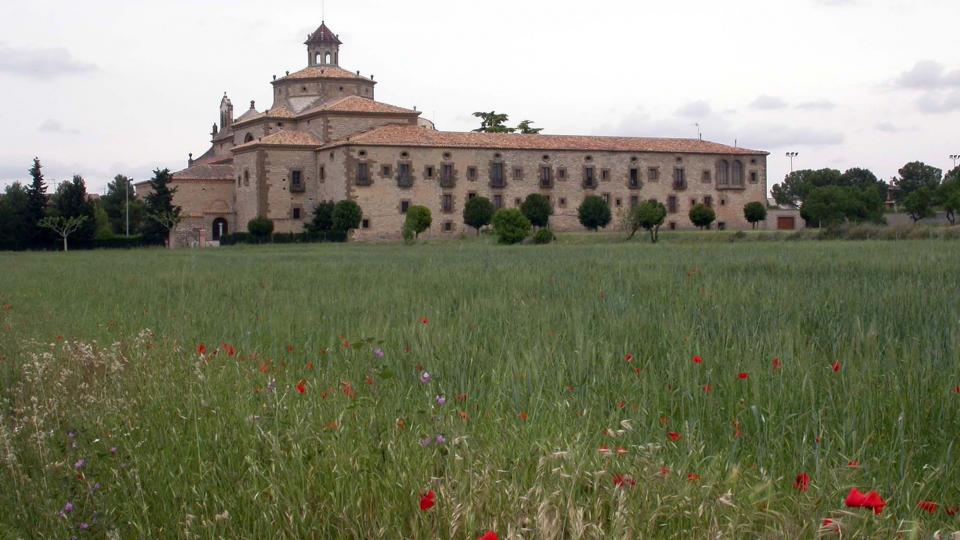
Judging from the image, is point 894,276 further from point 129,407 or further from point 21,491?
point 21,491

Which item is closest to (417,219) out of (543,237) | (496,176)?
(496,176)

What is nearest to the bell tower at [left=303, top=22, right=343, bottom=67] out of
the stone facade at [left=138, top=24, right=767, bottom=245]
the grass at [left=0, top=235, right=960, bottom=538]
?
the stone facade at [left=138, top=24, right=767, bottom=245]

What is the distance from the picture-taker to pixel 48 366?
25.6 feet

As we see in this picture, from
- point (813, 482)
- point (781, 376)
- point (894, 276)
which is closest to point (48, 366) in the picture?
point (781, 376)

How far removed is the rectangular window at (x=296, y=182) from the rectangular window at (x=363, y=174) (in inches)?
190

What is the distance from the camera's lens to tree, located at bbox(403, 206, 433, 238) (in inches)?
2280

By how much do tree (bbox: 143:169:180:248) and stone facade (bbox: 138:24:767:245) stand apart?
120 cm

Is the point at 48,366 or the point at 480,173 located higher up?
the point at 480,173

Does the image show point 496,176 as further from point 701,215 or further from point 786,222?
point 786,222

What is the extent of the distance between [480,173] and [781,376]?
5975 cm

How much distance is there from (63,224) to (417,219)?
785 inches

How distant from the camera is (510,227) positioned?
4931 cm

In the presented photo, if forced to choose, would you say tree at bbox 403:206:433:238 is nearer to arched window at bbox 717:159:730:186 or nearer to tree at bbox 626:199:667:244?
tree at bbox 626:199:667:244

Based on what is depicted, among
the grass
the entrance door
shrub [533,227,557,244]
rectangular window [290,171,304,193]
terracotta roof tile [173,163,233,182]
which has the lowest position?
the grass
